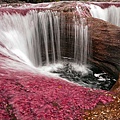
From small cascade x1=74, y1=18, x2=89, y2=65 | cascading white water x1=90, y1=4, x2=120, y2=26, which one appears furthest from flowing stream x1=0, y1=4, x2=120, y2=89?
cascading white water x1=90, y1=4, x2=120, y2=26

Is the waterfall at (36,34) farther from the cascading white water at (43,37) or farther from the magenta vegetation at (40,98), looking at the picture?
the magenta vegetation at (40,98)

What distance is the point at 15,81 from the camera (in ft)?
25.1

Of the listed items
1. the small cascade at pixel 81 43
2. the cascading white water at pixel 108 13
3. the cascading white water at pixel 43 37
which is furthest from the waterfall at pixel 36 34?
the cascading white water at pixel 108 13

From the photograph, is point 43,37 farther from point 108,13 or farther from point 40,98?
point 108,13

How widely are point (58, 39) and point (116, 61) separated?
A: 5617 mm

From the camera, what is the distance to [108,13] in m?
28.8

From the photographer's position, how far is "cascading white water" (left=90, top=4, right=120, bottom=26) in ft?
87.0

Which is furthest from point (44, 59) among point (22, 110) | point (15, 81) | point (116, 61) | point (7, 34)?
point (22, 110)

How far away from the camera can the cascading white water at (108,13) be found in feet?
87.0

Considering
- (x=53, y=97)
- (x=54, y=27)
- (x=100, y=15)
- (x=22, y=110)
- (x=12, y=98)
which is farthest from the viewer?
(x=100, y=15)

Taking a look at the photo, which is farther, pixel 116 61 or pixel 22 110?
pixel 116 61

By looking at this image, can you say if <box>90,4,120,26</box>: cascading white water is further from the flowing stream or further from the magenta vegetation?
the magenta vegetation

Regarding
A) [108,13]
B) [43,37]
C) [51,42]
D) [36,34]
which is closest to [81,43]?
[51,42]

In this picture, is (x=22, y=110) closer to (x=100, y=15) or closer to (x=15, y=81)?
(x=15, y=81)
